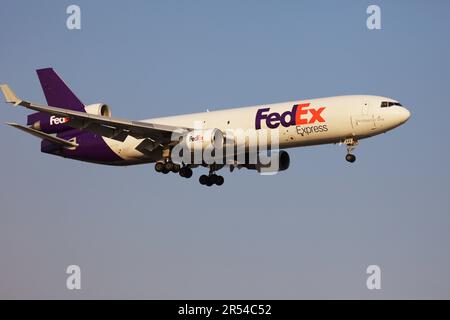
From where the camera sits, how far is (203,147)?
52.2 meters

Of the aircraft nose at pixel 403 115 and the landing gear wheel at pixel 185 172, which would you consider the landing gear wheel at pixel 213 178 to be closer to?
the landing gear wheel at pixel 185 172

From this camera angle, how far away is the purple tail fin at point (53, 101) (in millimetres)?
58219

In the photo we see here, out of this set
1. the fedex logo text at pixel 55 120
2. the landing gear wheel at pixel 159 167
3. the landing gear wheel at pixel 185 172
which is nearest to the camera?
→ the landing gear wheel at pixel 159 167

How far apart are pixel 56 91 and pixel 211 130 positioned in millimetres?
14215

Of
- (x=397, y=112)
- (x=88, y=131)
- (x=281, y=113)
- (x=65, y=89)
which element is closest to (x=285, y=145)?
(x=281, y=113)

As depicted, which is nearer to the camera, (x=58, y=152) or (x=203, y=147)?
(x=203, y=147)

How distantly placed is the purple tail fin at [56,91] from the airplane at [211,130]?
2456mm

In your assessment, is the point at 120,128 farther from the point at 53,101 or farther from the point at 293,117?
the point at 293,117

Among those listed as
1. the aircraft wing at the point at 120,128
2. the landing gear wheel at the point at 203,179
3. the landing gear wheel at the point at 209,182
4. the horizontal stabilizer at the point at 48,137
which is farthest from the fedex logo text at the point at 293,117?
the horizontal stabilizer at the point at 48,137

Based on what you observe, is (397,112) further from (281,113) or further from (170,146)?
(170,146)

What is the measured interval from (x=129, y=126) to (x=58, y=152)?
7.77 metres

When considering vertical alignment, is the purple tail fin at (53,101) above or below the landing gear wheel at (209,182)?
above

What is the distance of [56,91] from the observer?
61406mm

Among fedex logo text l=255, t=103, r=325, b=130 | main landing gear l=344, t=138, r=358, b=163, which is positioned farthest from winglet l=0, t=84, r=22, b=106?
main landing gear l=344, t=138, r=358, b=163
